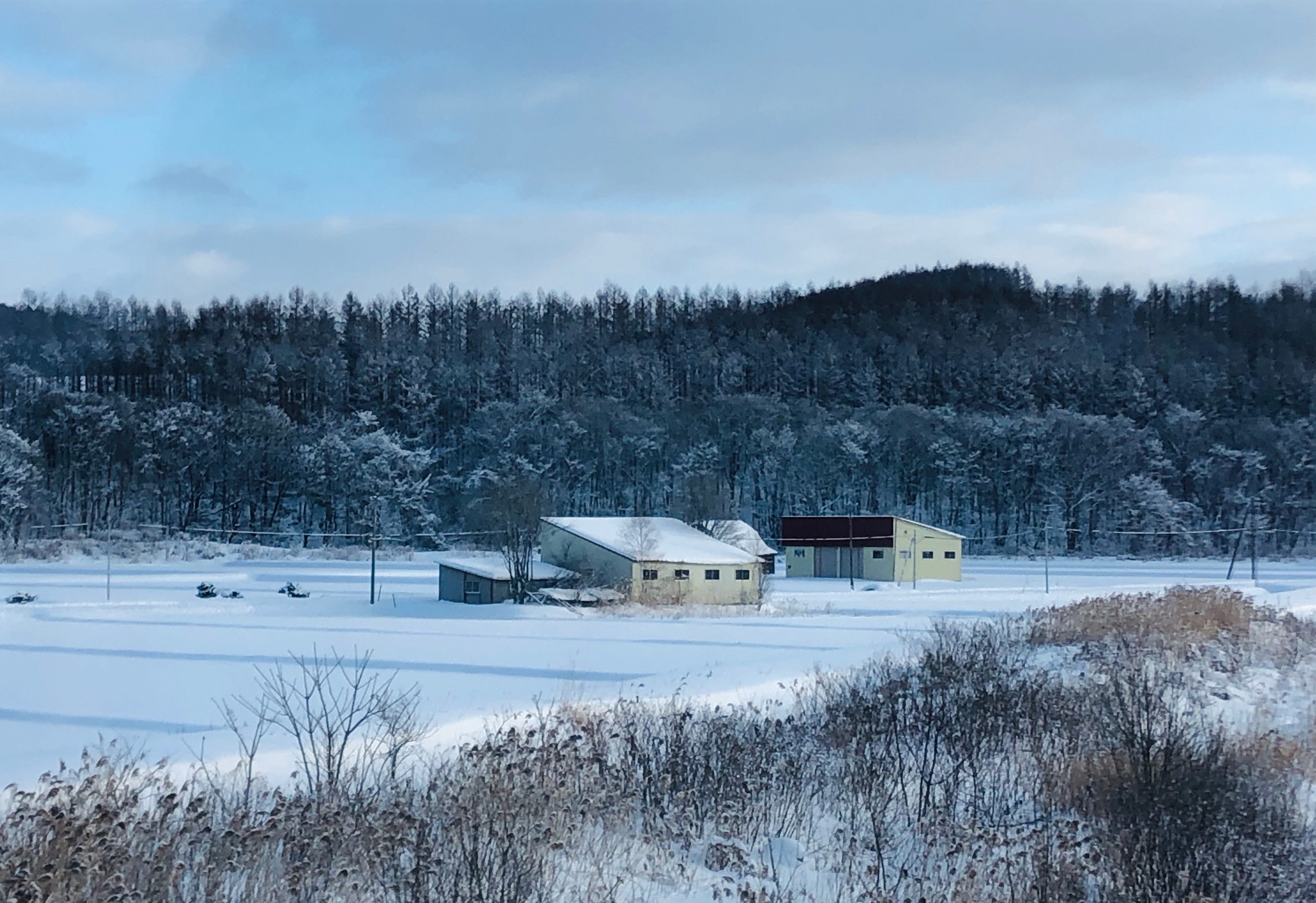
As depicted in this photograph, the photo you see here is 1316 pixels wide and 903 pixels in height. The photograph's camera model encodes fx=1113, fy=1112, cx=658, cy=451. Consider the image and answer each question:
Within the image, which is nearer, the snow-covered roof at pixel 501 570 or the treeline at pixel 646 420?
the snow-covered roof at pixel 501 570

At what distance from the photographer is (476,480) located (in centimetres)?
8438

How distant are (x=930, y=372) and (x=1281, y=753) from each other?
366 feet

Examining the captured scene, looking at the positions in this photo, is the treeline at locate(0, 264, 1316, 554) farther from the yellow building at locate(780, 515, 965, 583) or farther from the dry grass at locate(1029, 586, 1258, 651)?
the dry grass at locate(1029, 586, 1258, 651)

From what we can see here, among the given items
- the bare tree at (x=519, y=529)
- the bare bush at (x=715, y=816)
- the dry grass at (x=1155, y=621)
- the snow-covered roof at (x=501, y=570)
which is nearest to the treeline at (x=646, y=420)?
the bare tree at (x=519, y=529)

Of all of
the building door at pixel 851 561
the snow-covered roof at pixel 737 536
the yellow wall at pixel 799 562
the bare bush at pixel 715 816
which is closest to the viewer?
the bare bush at pixel 715 816

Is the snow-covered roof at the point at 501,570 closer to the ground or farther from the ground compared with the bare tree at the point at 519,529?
closer to the ground

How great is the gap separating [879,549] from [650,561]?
21.6 meters

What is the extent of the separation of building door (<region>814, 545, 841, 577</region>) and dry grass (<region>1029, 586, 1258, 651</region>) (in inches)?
1620

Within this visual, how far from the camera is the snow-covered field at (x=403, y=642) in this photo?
14305 millimetres

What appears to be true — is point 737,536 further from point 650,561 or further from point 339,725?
point 339,725

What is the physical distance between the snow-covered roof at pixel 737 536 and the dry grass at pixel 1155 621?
121 feet

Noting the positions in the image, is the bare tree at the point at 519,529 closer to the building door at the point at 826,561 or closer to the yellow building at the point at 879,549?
the yellow building at the point at 879,549

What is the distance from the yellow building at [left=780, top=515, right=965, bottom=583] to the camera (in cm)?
6159

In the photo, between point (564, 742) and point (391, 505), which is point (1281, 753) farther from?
point (391, 505)
